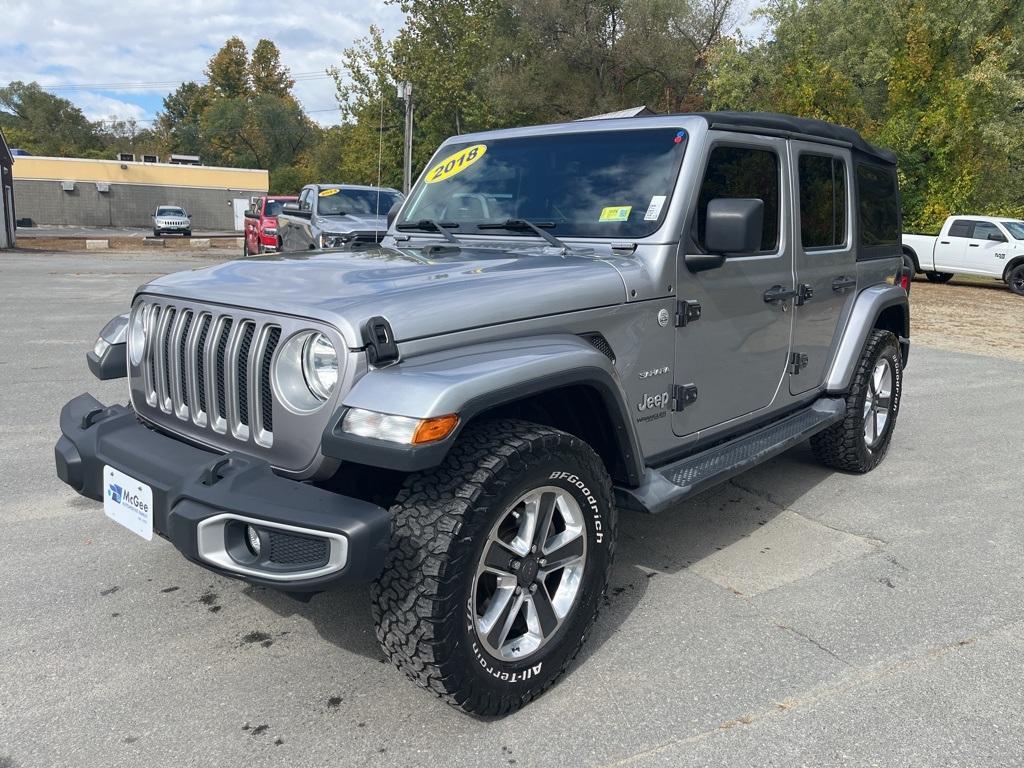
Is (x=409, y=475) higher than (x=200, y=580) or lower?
higher

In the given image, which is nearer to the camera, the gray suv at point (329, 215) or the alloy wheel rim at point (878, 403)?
the alloy wheel rim at point (878, 403)

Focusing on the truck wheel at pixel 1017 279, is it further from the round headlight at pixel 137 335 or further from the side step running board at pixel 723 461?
the round headlight at pixel 137 335

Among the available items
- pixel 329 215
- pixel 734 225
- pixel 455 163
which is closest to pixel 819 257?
pixel 734 225

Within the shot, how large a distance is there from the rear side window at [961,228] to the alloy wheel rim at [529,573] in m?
20.0

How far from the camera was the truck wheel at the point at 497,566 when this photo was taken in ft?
7.71

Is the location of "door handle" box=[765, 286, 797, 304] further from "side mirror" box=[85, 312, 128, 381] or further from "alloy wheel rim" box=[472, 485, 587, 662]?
"side mirror" box=[85, 312, 128, 381]

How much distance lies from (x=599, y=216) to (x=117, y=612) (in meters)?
2.49

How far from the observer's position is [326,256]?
3396mm

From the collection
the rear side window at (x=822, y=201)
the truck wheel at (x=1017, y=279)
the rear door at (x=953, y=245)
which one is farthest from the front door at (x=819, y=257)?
the rear door at (x=953, y=245)

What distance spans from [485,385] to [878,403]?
3.72 m

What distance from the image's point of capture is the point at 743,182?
12.3 feet

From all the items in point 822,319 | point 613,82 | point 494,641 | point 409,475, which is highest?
point 613,82

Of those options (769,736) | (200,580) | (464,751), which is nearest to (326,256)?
(200,580)

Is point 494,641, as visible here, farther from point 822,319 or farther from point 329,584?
point 822,319
